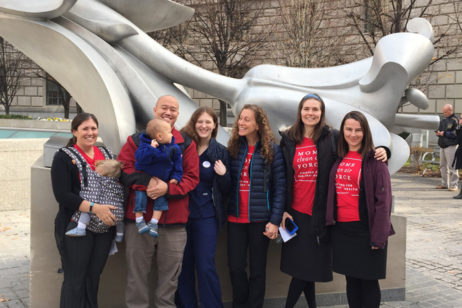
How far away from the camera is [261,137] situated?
3.66 metres

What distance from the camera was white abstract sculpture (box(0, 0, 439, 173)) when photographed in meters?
4.54

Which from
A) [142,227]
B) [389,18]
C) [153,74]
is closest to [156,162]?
[142,227]

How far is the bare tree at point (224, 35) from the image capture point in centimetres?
1891

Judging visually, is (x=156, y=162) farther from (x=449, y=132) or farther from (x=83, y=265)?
(x=449, y=132)

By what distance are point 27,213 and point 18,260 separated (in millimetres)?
2931

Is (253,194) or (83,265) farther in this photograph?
(253,194)

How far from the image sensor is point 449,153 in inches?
453

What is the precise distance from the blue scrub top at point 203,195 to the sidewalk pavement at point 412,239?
156 centimetres

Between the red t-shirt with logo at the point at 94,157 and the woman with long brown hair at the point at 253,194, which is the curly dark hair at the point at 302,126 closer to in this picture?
the woman with long brown hair at the point at 253,194

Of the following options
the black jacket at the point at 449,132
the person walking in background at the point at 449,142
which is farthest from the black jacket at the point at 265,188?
the black jacket at the point at 449,132

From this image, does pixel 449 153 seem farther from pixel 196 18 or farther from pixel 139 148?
pixel 196 18

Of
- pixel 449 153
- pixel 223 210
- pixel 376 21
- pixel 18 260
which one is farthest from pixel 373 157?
pixel 376 21

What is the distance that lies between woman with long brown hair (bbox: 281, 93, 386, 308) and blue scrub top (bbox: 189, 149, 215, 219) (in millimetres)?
571

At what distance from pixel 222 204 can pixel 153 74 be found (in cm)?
217
